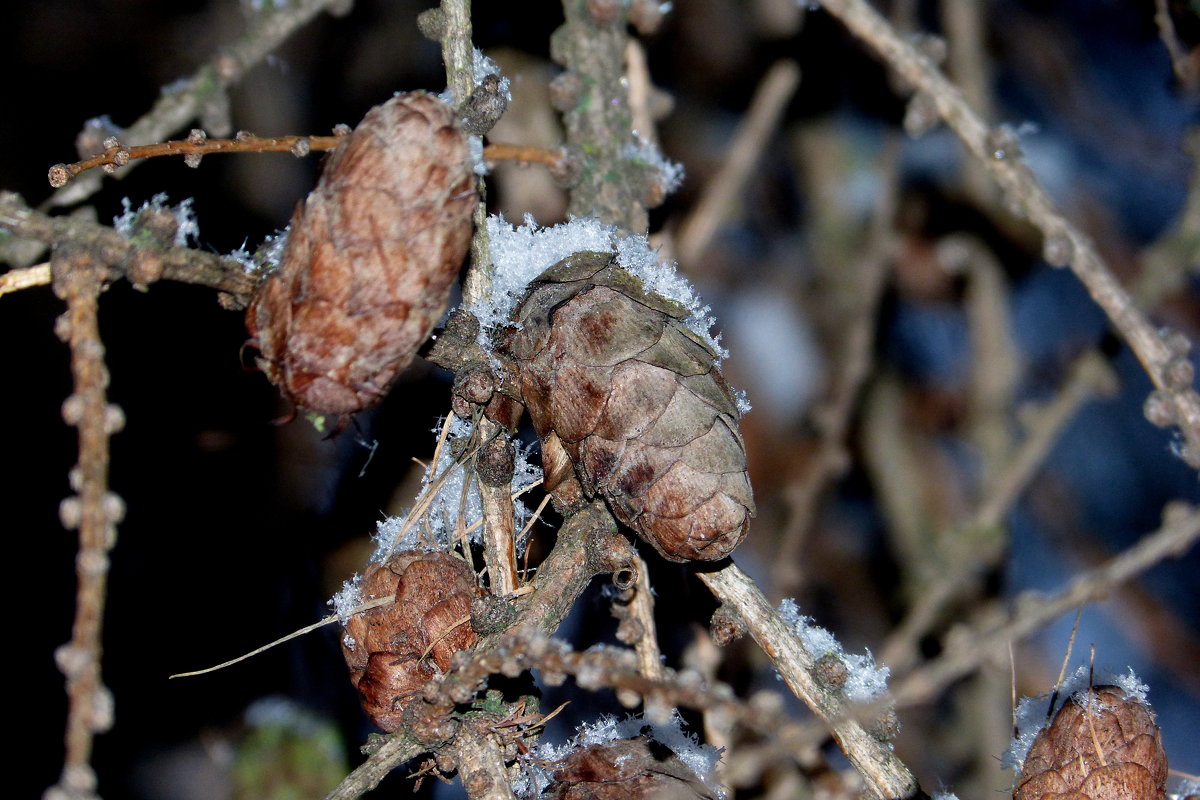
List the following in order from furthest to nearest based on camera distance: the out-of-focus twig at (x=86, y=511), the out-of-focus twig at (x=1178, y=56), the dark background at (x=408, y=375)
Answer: the dark background at (x=408, y=375), the out-of-focus twig at (x=1178, y=56), the out-of-focus twig at (x=86, y=511)

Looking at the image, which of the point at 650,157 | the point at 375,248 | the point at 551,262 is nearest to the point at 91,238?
the point at 375,248

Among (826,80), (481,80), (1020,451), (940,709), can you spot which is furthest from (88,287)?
(940,709)

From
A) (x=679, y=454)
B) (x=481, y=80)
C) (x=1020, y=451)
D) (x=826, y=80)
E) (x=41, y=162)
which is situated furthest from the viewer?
(x=826, y=80)

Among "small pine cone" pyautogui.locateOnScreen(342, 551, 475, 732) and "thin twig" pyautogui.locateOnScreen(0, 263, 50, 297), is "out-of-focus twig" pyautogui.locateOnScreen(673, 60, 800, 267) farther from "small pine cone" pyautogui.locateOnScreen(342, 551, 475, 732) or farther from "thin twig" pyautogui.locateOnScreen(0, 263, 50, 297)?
"thin twig" pyautogui.locateOnScreen(0, 263, 50, 297)

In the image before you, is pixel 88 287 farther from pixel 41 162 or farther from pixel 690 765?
pixel 41 162

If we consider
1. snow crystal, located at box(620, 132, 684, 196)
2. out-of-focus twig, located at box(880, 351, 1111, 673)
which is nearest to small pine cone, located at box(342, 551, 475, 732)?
snow crystal, located at box(620, 132, 684, 196)

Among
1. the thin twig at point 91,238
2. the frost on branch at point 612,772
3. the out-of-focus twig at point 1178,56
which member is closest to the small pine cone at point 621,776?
the frost on branch at point 612,772

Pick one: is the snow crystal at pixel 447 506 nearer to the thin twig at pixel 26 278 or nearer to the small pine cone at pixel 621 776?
the small pine cone at pixel 621 776

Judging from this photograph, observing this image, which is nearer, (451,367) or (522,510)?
(451,367)
